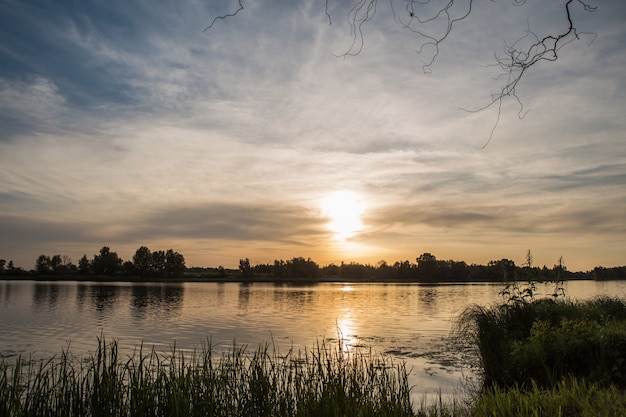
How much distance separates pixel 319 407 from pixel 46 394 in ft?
16.8

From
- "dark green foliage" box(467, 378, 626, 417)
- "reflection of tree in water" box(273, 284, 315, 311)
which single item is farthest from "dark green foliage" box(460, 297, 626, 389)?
"reflection of tree in water" box(273, 284, 315, 311)

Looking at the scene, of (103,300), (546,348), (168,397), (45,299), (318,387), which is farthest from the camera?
(103,300)

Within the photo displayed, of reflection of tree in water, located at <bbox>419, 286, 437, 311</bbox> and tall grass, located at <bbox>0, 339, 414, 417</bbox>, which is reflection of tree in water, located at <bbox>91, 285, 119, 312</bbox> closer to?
reflection of tree in water, located at <bbox>419, 286, 437, 311</bbox>

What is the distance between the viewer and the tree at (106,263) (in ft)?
602

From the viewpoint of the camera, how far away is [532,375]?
1282 cm

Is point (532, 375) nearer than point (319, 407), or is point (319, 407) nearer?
point (319, 407)

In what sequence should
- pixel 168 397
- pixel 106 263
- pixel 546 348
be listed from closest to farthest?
1. pixel 168 397
2. pixel 546 348
3. pixel 106 263

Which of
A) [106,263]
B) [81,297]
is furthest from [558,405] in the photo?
[106,263]

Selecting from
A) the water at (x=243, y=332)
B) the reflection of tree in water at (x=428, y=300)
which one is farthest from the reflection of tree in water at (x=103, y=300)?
the reflection of tree in water at (x=428, y=300)

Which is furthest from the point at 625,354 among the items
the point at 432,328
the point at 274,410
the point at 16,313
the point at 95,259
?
the point at 95,259

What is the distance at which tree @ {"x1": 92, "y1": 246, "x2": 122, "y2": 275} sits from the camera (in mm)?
183375

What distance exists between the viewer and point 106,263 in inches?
7219

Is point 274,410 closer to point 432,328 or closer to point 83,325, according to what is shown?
point 432,328

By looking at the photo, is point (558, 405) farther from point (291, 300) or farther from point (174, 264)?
point (174, 264)
